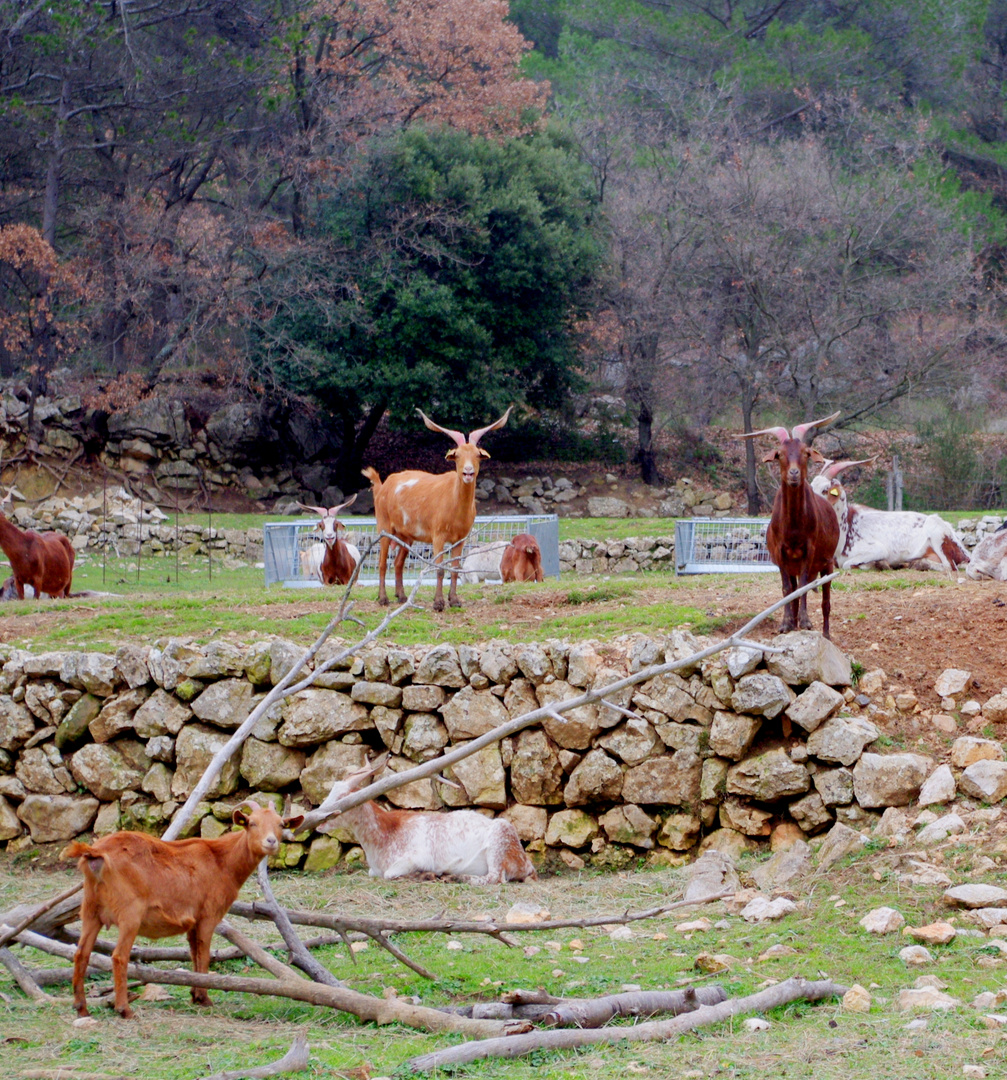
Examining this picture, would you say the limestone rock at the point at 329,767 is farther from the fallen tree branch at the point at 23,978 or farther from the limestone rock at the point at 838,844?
the fallen tree branch at the point at 23,978

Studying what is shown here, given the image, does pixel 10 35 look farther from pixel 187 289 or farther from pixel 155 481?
pixel 155 481

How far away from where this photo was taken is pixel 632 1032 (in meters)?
4.25

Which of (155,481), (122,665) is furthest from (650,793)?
(155,481)

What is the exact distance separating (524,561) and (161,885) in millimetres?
Answer: 8400

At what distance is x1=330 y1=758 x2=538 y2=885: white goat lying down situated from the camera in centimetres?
748

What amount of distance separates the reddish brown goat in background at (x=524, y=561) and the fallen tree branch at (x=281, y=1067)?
8.93 meters

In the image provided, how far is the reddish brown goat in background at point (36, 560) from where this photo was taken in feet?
43.2

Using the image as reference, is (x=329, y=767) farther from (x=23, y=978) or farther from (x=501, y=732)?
(x=501, y=732)

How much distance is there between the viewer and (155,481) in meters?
27.2

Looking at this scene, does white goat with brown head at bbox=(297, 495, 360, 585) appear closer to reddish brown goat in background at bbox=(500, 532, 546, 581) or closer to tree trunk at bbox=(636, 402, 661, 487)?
reddish brown goat in background at bbox=(500, 532, 546, 581)

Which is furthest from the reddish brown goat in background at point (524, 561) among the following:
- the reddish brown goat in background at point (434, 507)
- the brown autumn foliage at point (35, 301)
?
the brown autumn foliage at point (35, 301)

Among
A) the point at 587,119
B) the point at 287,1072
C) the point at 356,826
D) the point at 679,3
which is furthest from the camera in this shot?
the point at 679,3

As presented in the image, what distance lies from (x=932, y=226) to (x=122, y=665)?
24133 mm

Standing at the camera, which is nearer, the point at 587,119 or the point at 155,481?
the point at 155,481
